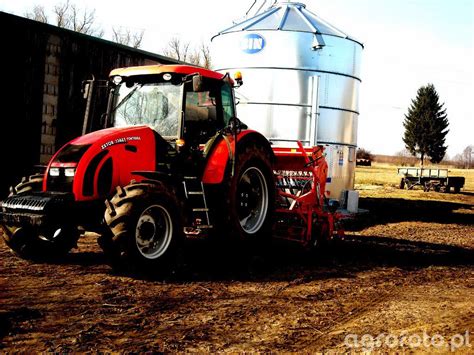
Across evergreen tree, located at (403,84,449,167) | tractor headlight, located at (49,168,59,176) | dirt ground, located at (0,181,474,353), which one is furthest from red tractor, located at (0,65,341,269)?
evergreen tree, located at (403,84,449,167)

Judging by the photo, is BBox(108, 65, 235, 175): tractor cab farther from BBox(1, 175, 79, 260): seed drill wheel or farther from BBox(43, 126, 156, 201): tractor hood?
BBox(1, 175, 79, 260): seed drill wheel

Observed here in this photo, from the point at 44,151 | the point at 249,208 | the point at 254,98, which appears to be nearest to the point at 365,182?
the point at 254,98

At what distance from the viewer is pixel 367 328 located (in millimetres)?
4805

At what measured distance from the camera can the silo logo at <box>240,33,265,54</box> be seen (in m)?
12.8

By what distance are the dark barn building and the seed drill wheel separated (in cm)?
431

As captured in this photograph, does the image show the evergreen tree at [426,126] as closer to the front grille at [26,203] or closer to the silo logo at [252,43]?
the silo logo at [252,43]

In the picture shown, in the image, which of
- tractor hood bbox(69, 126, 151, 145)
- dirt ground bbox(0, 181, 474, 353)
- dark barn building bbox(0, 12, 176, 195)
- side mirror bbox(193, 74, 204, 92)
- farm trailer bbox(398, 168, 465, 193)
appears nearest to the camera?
dirt ground bbox(0, 181, 474, 353)

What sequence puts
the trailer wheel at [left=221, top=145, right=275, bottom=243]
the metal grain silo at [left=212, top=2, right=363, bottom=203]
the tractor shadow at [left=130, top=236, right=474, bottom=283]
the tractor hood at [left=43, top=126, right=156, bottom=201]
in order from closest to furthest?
the tractor hood at [left=43, top=126, right=156, bottom=201]
the tractor shadow at [left=130, top=236, right=474, bottom=283]
the trailer wheel at [left=221, top=145, right=275, bottom=243]
the metal grain silo at [left=212, top=2, right=363, bottom=203]

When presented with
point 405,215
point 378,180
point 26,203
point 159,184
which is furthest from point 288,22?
point 378,180

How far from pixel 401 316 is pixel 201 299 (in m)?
1.95

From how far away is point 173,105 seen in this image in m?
7.11

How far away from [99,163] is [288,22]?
808 centimetres

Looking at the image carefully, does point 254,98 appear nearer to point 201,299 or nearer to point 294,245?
point 294,245

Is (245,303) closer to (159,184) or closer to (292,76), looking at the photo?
(159,184)
